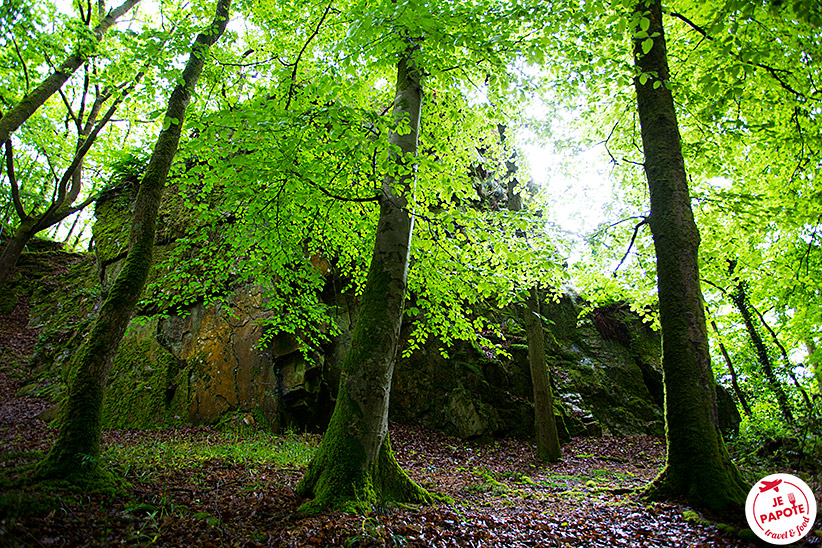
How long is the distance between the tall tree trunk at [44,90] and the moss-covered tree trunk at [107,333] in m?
3.76

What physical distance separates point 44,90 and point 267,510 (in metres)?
8.58

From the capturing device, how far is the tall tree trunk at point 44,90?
6500 mm

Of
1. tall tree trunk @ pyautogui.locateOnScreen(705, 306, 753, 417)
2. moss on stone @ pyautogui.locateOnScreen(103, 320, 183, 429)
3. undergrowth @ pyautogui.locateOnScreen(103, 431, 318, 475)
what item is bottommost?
undergrowth @ pyautogui.locateOnScreen(103, 431, 318, 475)

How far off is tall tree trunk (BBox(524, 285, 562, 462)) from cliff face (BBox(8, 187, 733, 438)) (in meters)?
1.76

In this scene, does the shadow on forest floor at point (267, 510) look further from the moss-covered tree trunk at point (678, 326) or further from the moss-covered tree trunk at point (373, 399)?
the moss-covered tree trunk at point (678, 326)

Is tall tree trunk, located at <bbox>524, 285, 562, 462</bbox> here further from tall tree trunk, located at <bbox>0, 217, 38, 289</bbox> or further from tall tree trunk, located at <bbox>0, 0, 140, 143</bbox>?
tall tree trunk, located at <bbox>0, 217, 38, 289</bbox>

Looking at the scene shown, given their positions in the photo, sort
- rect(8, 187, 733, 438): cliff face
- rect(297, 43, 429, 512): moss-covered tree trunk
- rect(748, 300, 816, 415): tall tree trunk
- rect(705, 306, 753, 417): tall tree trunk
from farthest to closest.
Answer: rect(705, 306, 753, 417): tall tree trunk < rect(748, 300, 816, 415): tall tree trunk < rect(8, 187, 733, 438): cliff face < rect(297, 43, 429, 512): moss-covered tree trunk

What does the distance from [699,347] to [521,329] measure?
8485mm

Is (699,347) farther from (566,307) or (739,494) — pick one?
(566,307)

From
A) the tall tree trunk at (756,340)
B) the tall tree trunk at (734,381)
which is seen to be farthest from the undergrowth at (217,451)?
the tall tree trunk at (734,381)

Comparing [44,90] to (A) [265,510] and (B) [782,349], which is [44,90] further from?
(B) [782,349]

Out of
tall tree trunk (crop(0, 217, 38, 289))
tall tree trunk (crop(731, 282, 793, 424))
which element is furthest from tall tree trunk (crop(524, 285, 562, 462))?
tall tree trunk (crop(0, 217, 38, 289))

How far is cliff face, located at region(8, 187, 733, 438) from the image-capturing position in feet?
29.6

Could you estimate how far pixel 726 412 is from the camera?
43.9ft
